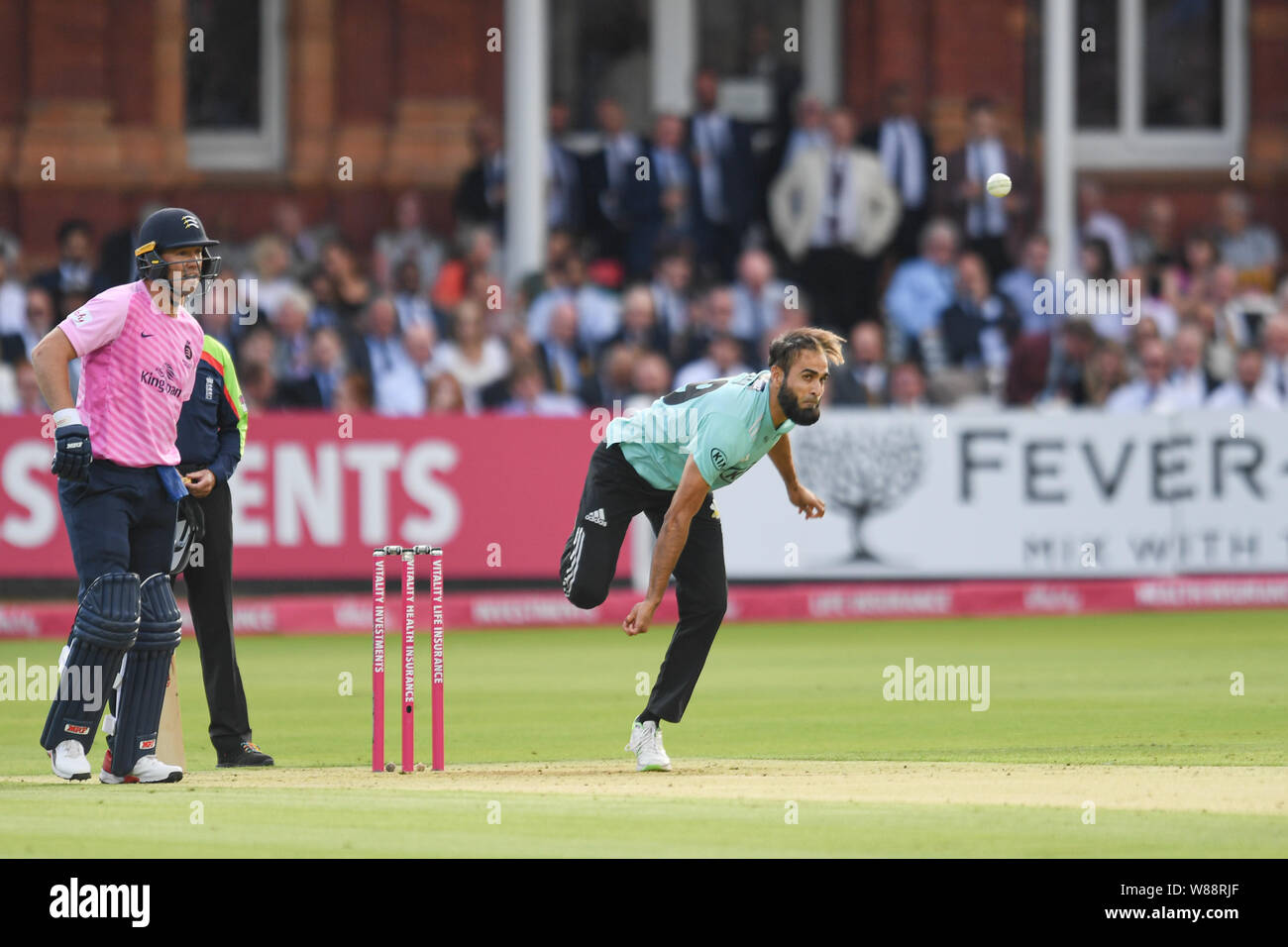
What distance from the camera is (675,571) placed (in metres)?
10.3

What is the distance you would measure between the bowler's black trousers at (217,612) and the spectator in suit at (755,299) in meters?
9.86

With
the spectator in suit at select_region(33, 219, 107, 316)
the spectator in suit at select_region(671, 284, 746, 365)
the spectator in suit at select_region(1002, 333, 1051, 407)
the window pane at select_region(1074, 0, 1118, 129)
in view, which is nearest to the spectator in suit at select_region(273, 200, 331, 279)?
the spectator in suit at select_region(33, 219, 107, 316)

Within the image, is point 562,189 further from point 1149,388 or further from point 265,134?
point 1149,388

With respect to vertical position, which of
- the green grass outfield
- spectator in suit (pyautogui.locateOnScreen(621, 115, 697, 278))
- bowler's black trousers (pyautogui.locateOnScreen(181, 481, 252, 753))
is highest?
spectator in suit (pyautogui.locateOnScreen(621, 115, 697, 278))

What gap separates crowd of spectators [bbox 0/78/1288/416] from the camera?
63.0 feet

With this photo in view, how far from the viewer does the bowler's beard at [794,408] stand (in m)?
9.80

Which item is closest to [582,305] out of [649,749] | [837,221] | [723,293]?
[723,293]

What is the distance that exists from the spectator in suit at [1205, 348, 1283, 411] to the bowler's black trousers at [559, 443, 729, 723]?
1025 cm

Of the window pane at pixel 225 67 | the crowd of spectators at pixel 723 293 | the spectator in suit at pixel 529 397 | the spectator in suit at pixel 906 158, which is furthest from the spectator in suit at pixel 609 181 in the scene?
the window pane at pixel 225 67

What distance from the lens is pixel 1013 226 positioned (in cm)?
2230

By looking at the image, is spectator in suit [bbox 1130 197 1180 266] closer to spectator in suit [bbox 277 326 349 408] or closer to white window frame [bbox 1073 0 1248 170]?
white window frame [bbox 1073 0 1248 170]

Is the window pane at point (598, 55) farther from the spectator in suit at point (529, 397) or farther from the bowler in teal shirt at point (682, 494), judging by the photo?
the bowler in teal shirt at point (682, 494)
